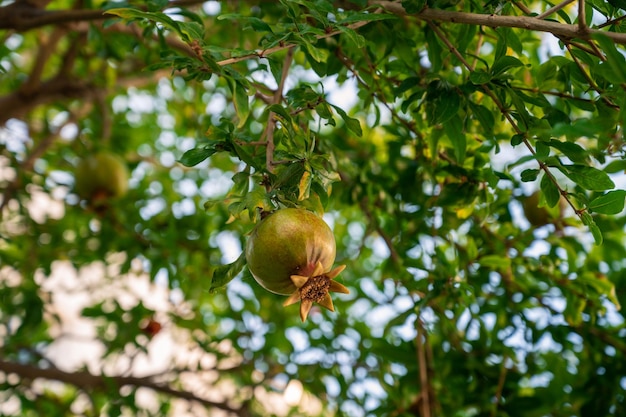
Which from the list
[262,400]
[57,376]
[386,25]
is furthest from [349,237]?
[386,25]

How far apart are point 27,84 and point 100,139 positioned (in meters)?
0.39

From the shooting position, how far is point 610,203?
0.90 metres

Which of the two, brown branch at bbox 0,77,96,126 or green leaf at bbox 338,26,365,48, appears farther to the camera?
brown branch at bbox 0,77,96,126

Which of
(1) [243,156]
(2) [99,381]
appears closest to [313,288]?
(1) [243,156]

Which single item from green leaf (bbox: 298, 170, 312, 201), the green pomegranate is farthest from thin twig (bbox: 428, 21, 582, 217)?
the green pomegranate

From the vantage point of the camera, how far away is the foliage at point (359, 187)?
93 centimetres

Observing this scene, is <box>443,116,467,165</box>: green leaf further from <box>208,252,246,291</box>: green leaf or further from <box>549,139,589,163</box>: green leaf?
<box>208,252,246,291</box>: green leaf

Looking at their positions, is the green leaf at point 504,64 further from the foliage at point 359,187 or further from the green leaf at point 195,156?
the green leaf at point 195,156

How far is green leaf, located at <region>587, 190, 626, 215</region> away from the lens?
2.91 ft

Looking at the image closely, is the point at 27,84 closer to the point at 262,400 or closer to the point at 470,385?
the point at 262,400

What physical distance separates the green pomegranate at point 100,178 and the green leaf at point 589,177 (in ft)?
5.38

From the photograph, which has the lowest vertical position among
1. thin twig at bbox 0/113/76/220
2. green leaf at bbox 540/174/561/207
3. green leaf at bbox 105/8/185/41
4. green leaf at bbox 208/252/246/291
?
thin twig at bbox 0/113/76/220

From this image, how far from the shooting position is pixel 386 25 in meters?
1.19

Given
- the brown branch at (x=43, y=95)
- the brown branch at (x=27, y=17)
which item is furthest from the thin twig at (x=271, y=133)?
the brown branch at (x=43, y=95)
